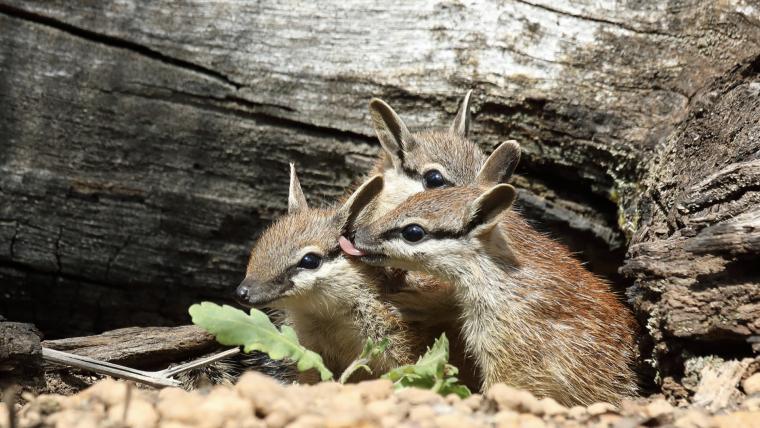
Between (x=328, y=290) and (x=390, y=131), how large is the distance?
5.13 feet

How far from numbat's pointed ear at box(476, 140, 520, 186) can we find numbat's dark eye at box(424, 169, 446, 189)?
613 mm

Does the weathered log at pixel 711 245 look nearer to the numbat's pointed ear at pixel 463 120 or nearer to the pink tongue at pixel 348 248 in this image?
the numbat's pointed ear at pixel 463 120

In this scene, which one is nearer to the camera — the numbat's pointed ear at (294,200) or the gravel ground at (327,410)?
the gravel ground at (327,410)

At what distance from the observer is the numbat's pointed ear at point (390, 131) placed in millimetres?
6594

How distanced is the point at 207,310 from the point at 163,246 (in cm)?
260

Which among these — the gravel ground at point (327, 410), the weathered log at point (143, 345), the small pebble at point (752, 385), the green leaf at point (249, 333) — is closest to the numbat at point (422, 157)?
the weathered log at point (143, 345)

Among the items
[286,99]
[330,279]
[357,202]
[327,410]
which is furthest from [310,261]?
[327,410]

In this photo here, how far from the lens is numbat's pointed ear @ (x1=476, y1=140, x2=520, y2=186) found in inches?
248

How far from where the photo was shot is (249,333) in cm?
490

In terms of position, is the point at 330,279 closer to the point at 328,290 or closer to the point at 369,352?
the point at 328,290

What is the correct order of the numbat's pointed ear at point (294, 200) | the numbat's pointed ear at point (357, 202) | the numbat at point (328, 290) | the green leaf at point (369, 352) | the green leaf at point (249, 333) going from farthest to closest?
the numbat's pointed ear at point (294, 200), the numbat's pointed ear at point (357, 202), the numbat at point (328, 290), the green leaf at point (369, 352), the green leaf at point (249, 333)

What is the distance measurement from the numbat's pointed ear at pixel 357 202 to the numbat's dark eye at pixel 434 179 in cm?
116

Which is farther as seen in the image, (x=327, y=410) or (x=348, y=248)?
(x=348, y=248)

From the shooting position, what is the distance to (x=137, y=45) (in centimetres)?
684
